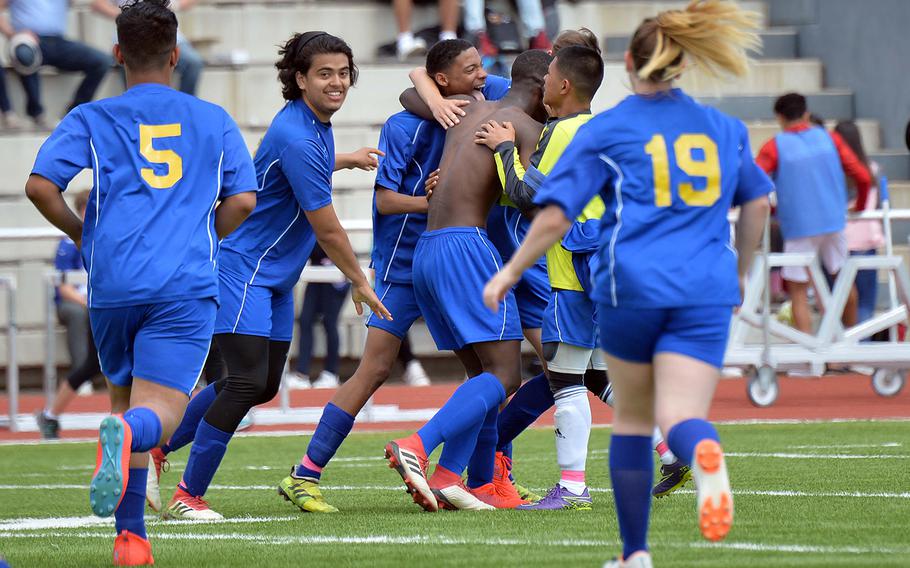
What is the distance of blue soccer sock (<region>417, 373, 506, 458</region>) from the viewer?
6953mm

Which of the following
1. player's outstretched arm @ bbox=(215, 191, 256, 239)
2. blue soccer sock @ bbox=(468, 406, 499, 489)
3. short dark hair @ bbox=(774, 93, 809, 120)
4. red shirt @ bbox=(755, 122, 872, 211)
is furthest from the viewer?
red shirt @ bbox=(755, 122, 872, 211)

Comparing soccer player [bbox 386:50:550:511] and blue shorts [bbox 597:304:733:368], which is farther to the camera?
soccer player [bbox 386:50:550:511]

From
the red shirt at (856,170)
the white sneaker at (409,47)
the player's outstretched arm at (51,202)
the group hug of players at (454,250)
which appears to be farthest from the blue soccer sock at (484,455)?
the white sneaker at (409,47)

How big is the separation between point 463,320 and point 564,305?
1.48ft

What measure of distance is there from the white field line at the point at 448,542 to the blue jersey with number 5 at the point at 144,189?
43.4 inches

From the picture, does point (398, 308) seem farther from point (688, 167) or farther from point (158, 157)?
point (688, 167)

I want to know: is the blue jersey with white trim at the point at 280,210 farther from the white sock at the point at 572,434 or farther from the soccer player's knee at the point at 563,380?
the white sock at the point at 572,434

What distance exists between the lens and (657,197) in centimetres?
482

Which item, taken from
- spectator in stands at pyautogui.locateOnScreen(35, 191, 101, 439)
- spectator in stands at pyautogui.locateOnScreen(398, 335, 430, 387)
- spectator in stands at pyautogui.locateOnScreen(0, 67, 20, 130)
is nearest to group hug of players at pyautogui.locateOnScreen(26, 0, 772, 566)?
spectator in stands at pyautogui.locateOnScreen(35, 191, 101, 439)

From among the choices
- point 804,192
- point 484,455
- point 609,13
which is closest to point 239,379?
point 484,455

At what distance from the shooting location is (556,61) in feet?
22.6

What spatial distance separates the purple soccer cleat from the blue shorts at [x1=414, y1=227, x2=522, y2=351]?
0.68 meters

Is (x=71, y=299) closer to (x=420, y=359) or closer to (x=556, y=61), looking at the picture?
(x=420, y=359)

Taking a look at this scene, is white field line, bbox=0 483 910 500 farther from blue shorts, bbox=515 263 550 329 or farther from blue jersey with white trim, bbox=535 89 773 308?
blue jersey with white trim, bbox=535 89 773 308
